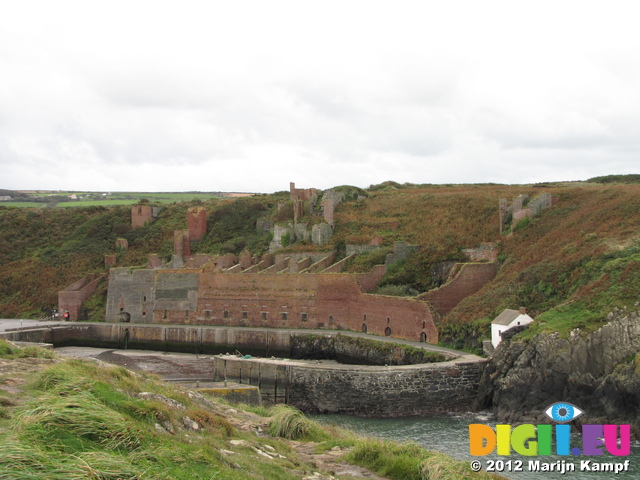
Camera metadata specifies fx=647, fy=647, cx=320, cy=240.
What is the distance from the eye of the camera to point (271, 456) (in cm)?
1241

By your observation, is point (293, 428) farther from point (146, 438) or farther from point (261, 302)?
point (261, 302)

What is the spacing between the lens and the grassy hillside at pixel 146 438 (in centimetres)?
802

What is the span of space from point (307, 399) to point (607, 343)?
13.2m

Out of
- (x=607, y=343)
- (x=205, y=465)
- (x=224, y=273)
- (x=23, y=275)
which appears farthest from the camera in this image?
(x=23, y=275)

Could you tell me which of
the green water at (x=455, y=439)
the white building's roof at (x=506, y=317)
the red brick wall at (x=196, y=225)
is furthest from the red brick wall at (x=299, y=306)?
the red brick wall at (x=196, y=225)

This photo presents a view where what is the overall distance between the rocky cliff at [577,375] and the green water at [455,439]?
1.20 m

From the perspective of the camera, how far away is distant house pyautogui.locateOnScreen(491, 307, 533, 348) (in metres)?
28.8

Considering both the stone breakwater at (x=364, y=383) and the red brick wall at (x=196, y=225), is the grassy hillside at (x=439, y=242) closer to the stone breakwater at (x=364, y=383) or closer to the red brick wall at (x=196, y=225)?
the red brick wall at (x=196, y=225)

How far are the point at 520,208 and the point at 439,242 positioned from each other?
5.60 meters

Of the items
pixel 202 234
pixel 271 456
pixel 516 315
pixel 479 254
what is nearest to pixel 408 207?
pixel 479 254

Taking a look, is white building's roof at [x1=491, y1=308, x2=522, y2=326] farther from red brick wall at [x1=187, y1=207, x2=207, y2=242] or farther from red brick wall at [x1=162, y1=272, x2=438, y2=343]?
red brick wall at [x1=187, y1=207, x2=207, y2=242]

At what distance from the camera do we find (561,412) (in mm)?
24750

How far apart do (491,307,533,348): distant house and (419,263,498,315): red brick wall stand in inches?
248

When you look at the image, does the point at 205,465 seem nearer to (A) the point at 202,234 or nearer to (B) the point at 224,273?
(B) the point at 224,273
